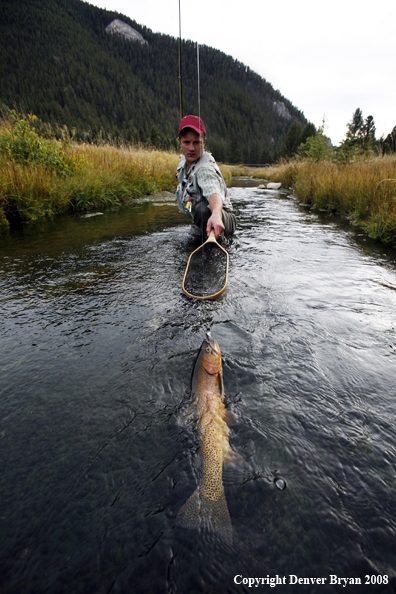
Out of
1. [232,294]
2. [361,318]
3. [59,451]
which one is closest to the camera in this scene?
[59,451]

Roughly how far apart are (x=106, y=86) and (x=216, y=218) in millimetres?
175174

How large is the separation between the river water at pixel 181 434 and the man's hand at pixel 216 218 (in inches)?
35.6

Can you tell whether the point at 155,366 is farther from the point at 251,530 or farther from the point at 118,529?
the point at 251,530

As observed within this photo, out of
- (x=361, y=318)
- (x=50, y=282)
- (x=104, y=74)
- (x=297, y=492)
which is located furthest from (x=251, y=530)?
(x=104, y=74)

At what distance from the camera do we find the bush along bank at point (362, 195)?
6.45m

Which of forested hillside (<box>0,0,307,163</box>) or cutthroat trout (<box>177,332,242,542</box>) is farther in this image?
forested hillside (<box>0,0,307,163</box>)

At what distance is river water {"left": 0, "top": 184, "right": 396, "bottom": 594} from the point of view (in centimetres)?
135

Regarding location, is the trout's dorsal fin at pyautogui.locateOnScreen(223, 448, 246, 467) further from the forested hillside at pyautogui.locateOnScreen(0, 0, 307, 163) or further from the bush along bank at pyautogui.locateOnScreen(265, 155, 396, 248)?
the forested hillside at pyautogui.locateOnScreen(0, 0, 307, 163)

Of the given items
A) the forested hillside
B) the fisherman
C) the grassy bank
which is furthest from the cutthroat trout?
the forested hillside

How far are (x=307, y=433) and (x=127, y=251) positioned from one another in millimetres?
4779

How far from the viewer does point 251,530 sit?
58.0 inches

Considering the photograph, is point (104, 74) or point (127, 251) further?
point (104, 74)

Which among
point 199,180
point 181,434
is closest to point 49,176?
point 199,180

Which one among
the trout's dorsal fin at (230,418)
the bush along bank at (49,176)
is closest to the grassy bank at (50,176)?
the bush along bank at (49,176)
